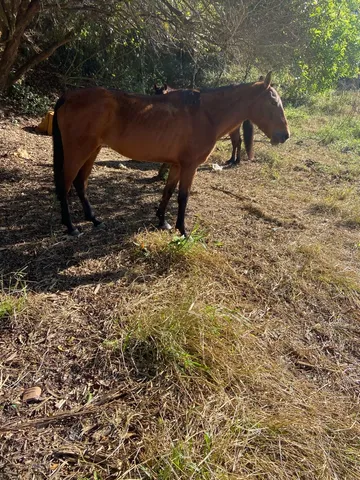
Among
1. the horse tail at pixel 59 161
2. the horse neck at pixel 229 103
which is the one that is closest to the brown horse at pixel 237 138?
the horse neck at pixel 229 103

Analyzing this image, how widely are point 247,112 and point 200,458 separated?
139 inches

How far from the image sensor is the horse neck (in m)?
3.96

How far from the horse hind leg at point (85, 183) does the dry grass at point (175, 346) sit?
8.6 inches

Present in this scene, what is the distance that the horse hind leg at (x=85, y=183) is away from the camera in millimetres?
3840

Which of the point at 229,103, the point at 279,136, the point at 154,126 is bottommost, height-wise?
the point at 154,126

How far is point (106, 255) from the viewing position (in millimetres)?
3527

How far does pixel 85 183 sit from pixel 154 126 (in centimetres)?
101

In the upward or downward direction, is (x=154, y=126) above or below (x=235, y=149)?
above

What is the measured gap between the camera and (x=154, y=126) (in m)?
3.69

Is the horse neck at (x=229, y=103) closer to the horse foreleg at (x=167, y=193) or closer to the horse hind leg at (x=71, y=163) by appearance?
the horse foreleg at (x=167, y=193)

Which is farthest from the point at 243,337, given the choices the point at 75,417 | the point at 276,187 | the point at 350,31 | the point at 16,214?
the point at 350,31

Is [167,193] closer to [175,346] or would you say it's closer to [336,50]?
[175,346]

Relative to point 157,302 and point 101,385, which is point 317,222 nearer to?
point 157,302

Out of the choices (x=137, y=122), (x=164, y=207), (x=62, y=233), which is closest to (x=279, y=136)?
(x=164, y=207)
